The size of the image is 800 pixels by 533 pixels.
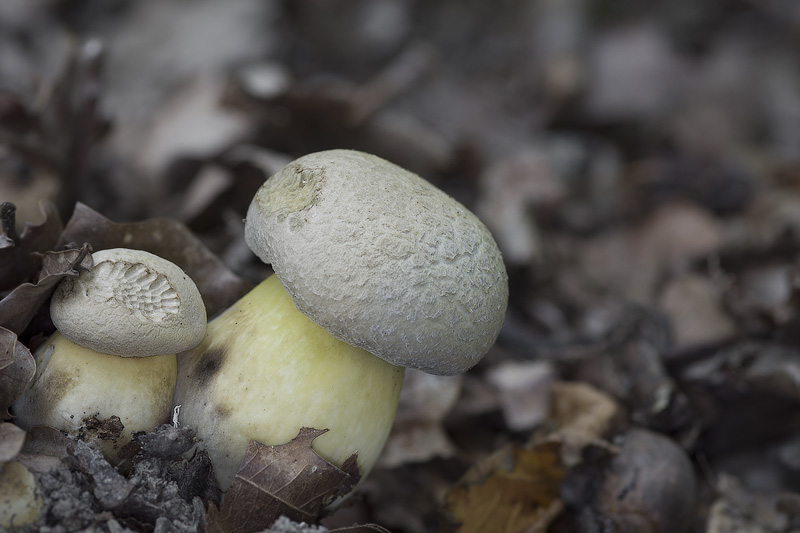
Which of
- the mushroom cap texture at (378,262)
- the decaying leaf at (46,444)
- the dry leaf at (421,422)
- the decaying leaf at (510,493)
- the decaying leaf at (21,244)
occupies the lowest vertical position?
the dry leaf at (421,422)

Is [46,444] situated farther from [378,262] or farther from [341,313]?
[378,262]

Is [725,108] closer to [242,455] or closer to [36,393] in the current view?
[242,455]

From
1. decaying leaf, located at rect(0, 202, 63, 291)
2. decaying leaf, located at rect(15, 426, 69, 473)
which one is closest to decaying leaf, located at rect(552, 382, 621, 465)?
decaying leaf, located at rect(15, 426, 69, 473)

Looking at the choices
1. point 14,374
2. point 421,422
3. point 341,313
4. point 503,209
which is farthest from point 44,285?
point 503,209

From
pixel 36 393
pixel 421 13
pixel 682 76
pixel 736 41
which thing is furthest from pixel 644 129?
pixel 36 393

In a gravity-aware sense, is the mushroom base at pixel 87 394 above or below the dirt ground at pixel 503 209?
above

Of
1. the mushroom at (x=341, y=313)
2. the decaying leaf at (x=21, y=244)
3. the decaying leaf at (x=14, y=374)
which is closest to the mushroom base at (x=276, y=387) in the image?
the mushroom at (x=341, y=313)

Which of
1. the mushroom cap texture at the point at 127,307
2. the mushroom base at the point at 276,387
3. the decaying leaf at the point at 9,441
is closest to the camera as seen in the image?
the decaying leaf at the point at 9,441

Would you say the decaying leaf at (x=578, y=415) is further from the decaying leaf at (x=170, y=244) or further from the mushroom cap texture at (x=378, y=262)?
the decaying leaf at (x=170, y=244)
